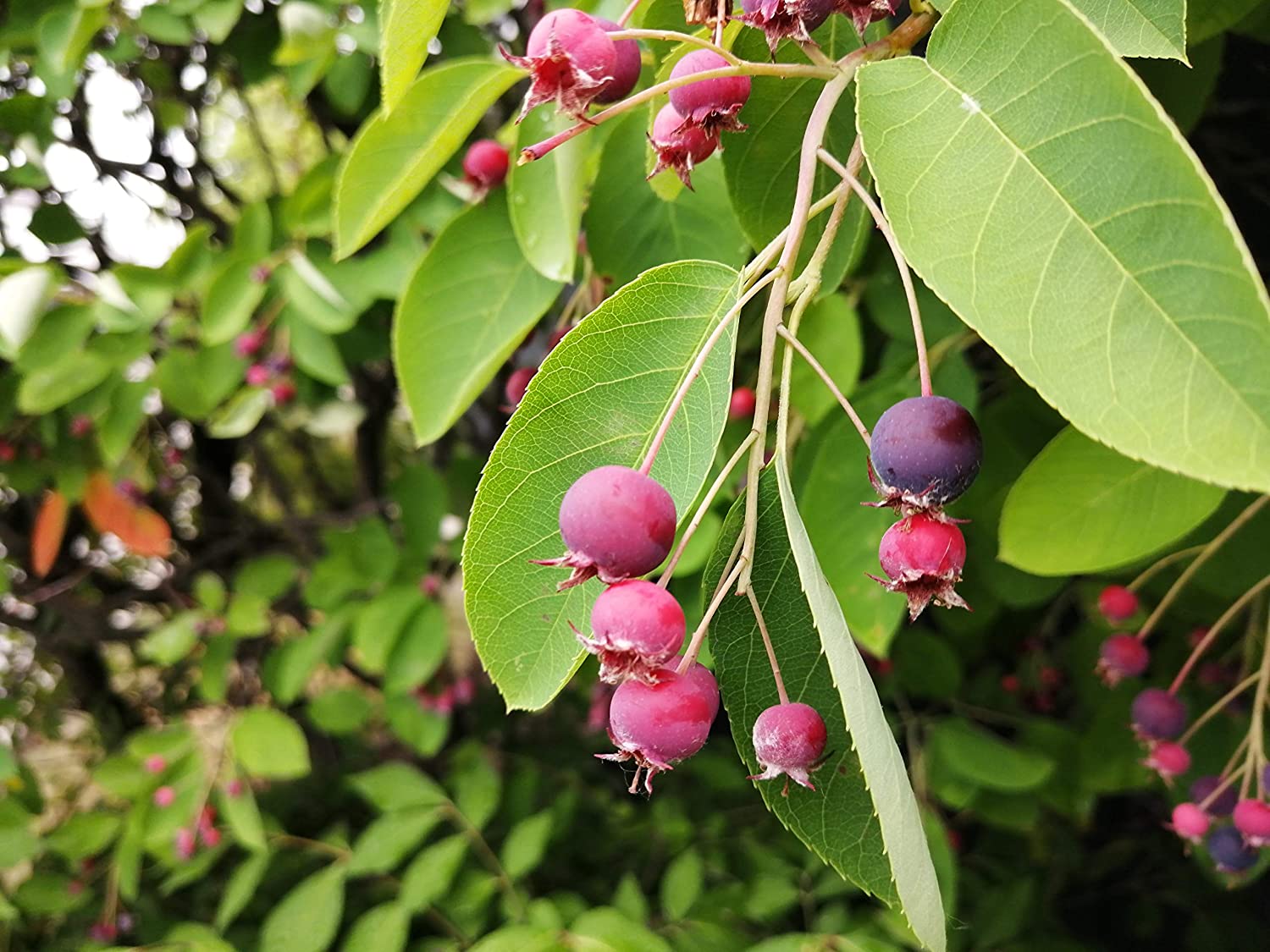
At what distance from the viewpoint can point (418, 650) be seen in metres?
1.50

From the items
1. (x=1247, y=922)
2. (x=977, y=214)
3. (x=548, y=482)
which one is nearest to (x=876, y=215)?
(x=977, y=214)

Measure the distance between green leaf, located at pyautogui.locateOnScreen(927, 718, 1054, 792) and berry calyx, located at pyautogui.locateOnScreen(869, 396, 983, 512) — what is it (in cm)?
97

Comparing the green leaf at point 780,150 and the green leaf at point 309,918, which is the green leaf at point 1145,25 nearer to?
the green leaf at point 780,150

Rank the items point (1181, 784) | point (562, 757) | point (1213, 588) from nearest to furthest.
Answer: point (1213, 588)
point (1181, 784)
point (562, 757)

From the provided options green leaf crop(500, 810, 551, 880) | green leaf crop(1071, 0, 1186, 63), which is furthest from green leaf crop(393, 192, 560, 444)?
green leaf crop(500, 810, 551, 880)

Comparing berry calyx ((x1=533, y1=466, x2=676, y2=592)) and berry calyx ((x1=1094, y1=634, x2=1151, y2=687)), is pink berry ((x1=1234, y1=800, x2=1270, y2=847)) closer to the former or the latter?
berry calyx ((x1=1094, y1=634, x2=1151, y2=687))

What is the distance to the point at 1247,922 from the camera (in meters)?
1.92

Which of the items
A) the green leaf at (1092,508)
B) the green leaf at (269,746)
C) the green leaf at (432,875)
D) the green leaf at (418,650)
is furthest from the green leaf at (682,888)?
the green leaf at (1092,508)

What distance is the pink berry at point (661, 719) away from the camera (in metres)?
0.44

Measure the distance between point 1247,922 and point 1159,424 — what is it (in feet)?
6.83

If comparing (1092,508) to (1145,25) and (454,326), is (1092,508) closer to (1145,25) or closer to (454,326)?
(1145,25)

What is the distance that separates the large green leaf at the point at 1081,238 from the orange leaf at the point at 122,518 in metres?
1.63

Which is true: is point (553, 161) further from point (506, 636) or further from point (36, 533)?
point (36, 533)

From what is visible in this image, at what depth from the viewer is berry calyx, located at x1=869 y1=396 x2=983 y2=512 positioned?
442 millimetres
